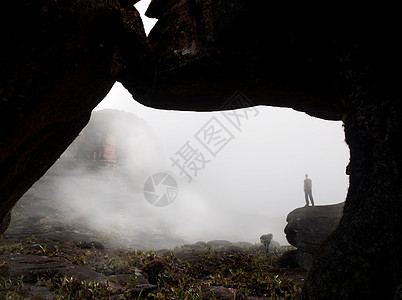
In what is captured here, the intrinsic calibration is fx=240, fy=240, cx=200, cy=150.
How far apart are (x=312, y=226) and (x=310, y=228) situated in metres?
0.12

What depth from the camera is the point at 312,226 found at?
10.2 meters

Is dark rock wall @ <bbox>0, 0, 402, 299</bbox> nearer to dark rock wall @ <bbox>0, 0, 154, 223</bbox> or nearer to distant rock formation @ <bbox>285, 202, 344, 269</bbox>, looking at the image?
dark rock wall @ <bbox>0, 0, 154, 223</bbox>

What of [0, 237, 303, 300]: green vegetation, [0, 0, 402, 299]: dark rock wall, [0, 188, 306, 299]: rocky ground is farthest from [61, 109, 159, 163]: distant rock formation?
[0, 0, 402, 299]: dark rock wall

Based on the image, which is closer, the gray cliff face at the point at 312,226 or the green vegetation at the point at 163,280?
the green vegetation at the point at 163,280

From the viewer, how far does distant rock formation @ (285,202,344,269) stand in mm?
9766

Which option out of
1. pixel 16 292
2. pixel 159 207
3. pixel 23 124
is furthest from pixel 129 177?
pixel 23 124

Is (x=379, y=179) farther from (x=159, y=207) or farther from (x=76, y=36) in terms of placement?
(x=159, y=207)

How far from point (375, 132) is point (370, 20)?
1905 millimetres

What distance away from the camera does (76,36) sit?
360 centimetres

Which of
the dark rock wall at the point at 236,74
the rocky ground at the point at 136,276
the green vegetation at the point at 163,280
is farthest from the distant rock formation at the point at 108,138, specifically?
the dark rock wall at the point at 236,74

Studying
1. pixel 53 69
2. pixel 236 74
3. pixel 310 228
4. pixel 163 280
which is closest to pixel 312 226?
pixel 310 228

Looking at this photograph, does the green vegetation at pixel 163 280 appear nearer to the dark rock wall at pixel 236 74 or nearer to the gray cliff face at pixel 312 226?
the gray cliff face at pixel 312 226

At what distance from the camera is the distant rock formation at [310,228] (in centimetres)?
977

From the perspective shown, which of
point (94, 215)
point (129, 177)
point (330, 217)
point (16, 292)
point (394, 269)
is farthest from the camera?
point (129, 177)
